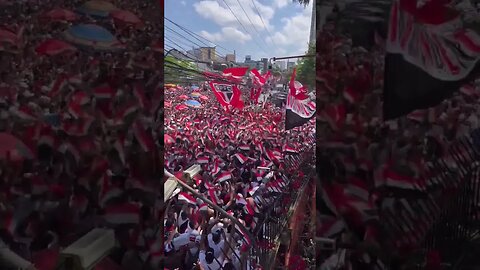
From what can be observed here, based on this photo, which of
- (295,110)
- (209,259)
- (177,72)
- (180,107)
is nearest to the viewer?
(209,259)

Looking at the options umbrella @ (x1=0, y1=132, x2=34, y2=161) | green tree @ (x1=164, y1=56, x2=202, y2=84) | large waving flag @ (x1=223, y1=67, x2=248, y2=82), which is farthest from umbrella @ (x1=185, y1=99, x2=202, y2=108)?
umbrella @ (x1=0, y1=132, x2=34, y2=161)

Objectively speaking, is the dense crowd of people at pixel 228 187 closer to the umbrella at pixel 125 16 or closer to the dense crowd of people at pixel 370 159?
the dense crowd of people at pixel 370 159

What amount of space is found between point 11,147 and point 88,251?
0.73 metres

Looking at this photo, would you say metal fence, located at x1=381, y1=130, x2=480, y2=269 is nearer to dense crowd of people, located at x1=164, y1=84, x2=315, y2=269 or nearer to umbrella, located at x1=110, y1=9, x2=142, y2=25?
umbrella, located at x1=110, y1=9, x2=142, y2=25

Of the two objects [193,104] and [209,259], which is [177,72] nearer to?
[193,104]

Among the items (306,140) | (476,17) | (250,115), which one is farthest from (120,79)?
(250,115)

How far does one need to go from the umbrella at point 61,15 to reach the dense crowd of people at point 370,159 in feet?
4.35

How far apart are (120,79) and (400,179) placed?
153cm


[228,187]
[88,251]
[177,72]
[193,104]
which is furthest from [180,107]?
[88,251]

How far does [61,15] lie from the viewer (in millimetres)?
2258

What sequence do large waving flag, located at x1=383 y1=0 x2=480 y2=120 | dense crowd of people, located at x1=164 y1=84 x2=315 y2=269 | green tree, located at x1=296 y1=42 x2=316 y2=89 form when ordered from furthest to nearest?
green tree, located at x1=296 y1=42 x2=316 y2=89, dense crowd of people, located at x1=164 y1=84 x2=315 y2=269, large waving flag, located at x1=383 y1=0 x2=480 y2=120

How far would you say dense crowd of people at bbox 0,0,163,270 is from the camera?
89.0 inches

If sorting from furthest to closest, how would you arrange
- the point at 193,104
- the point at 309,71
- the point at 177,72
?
the point at 309,71 → the point at 193,104 → the point at 177,72

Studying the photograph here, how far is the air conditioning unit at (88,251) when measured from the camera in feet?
6.70
